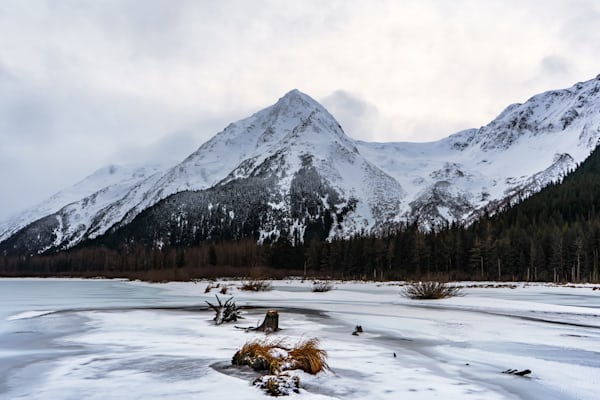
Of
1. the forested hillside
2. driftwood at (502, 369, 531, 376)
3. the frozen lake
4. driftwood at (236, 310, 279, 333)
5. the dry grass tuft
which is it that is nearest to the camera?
the frozen lake

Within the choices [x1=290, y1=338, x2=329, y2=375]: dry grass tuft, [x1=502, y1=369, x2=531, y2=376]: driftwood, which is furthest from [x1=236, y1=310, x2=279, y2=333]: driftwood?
[x1=502, y1=369, x2=531, y2=376]: driftwood

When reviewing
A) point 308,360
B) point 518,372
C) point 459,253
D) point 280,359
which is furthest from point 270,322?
point 459,253

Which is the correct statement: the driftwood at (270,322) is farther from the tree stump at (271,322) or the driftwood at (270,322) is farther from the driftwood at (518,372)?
the driftwood at (518,372)

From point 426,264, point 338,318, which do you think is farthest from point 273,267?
point 338,318

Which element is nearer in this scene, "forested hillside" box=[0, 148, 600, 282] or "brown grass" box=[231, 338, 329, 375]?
"brown grass" box=[231, 338, 329, 375]

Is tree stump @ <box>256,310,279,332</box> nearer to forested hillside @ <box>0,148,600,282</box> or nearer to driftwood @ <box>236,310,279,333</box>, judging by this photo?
driftwood @ <box>236,310,279,333</box>

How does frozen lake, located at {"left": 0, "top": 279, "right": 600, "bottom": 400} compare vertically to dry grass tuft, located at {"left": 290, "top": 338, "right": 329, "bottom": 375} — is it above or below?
below

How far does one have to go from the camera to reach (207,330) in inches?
690

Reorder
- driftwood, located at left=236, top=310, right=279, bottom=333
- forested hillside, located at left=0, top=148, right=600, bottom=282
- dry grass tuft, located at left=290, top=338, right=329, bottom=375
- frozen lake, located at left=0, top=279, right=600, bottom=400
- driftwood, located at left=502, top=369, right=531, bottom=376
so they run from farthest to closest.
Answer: forested hillside, located at left=0, top=148, right=600, bottom=282 < driftwood, located at left=236, top=310, right=279, bottom=333 < driftwood, located at left=502, top=369, right=531, bottom=376 < dry grass tuft, located at left=290, top=338, right=329, bottom=375 < frozen lake, located at left=0, top=279, right=600, bottom=400

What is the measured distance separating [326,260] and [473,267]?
122ft

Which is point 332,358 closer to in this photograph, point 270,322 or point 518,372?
point 518,372

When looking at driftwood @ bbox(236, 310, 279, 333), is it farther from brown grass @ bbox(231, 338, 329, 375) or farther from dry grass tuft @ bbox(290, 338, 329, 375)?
dry grass tuft @ bbox(290, 338, 329, 375)

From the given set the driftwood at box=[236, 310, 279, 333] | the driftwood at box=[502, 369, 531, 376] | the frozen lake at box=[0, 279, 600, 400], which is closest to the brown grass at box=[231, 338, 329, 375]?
the frozen lake at box=[0, 279, 600, 400]

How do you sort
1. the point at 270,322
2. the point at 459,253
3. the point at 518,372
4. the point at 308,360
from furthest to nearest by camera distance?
the point at 459,253
the point at 270,322
the point at 518,372
the point at 308,360
